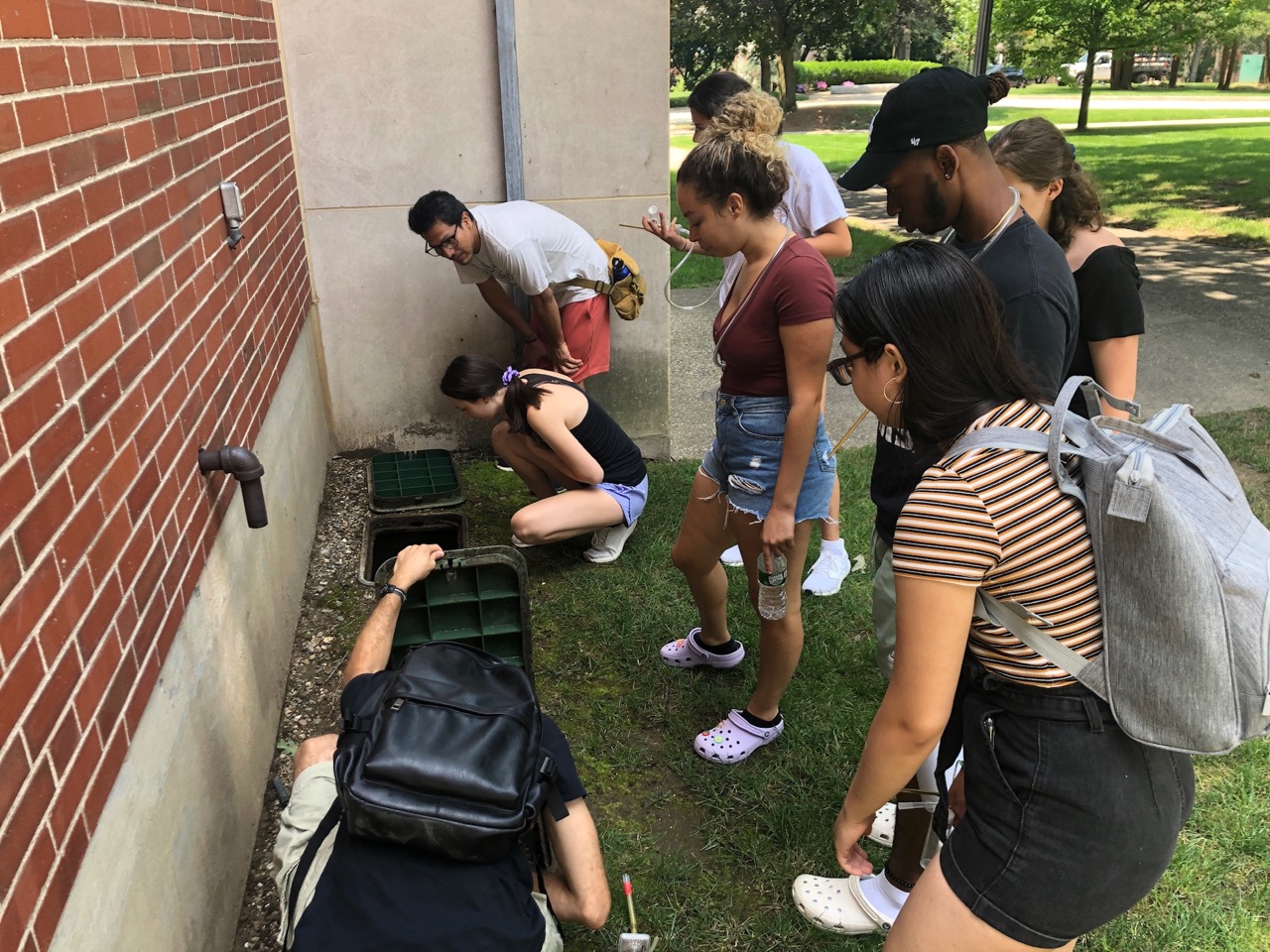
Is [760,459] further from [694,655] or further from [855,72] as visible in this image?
[855,72]

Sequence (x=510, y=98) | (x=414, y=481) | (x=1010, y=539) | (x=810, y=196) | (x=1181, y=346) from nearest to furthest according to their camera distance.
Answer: (x=1010, y=539) → (x=810, y=196) → (x=510, y=98) → (x=414, y=481) → (x=1181, y=346)

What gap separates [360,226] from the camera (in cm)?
512

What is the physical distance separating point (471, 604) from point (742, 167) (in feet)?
5.60

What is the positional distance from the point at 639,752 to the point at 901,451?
60.4 inches

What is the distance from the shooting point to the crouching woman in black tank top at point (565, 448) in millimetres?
4168

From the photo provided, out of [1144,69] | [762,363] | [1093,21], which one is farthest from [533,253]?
[1144,69]

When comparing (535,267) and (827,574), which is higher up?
(535,267)

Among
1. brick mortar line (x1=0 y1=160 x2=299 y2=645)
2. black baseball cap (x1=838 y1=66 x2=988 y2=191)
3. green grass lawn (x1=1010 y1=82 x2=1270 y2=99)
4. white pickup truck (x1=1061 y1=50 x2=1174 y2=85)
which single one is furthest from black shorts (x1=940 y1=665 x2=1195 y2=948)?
white pickup truck (x1=1061 y1=50 x2=1174 y2=85)

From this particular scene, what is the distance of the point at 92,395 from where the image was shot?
1.73m

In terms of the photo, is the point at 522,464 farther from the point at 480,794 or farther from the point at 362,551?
the point at 480,794

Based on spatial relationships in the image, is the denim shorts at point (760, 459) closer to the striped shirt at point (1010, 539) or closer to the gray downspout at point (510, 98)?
the striped shirt at point (1010, 539)

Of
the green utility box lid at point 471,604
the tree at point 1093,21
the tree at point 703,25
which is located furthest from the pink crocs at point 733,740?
the tree at point 703,25

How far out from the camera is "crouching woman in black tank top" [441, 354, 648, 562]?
4.17 m

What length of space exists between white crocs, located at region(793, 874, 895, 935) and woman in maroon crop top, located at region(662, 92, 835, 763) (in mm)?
649
